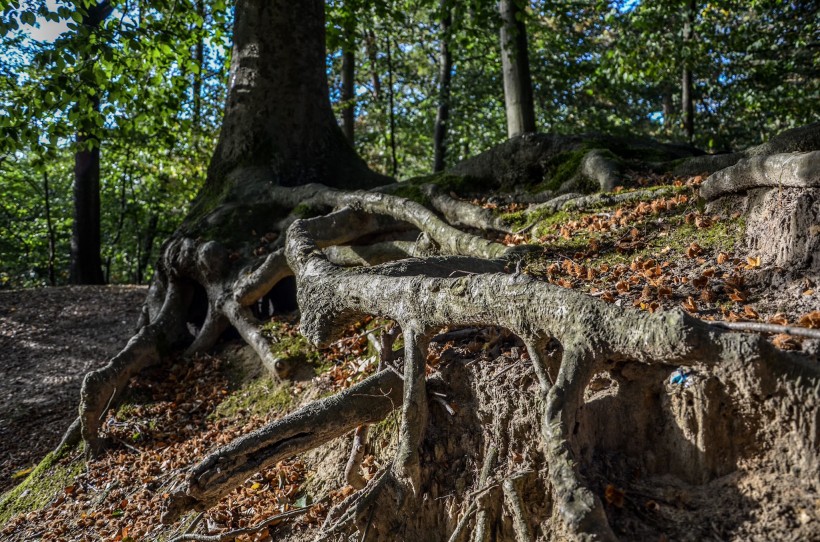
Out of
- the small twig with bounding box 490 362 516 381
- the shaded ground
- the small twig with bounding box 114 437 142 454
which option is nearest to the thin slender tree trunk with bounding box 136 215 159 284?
the shaded ground

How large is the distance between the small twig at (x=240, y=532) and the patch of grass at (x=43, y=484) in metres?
2.61

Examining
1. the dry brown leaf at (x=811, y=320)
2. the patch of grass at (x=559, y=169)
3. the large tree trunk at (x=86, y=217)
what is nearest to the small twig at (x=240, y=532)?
the dry brown leaf at (x=811, y=320)

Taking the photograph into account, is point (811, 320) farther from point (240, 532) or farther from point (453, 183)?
point (453, 183)

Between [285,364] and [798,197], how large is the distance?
436 cm

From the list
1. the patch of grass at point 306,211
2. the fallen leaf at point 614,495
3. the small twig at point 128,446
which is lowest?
the small twig at point 128,446

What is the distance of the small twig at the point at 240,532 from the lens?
3861 mm

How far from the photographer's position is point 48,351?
392 inches

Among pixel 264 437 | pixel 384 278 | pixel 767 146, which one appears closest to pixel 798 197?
pixel 767 146

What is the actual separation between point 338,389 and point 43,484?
11.0 ft

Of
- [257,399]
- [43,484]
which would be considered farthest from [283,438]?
Result: [43,484]

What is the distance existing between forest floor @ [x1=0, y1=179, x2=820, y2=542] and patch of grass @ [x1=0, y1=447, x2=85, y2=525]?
0.07ft

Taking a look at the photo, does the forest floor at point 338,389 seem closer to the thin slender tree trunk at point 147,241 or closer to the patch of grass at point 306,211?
the patch of grass at point 306,211

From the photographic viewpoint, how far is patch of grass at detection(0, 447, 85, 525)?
19.4ft

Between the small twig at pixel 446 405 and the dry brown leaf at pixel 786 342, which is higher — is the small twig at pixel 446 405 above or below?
below
